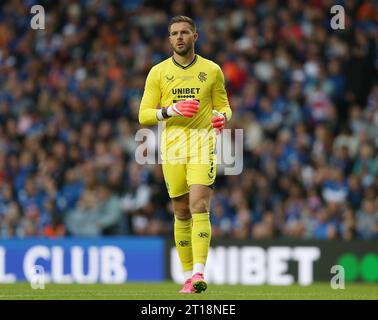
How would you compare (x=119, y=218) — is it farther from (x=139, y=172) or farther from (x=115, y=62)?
(x=115, y=62)

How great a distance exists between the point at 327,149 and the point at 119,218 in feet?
12.5

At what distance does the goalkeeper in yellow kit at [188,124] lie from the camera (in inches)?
441

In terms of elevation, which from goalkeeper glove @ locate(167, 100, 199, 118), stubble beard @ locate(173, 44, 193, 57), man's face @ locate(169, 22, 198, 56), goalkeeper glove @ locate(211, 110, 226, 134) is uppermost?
man's face @ locate(169, 22, 198, 56)

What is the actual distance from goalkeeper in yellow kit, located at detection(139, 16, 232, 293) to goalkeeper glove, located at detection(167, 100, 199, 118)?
24 millimetres

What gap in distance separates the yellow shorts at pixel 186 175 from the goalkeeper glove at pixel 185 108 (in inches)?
22.2

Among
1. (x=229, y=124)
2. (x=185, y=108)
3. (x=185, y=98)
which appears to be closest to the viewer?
(x=185, y=108)

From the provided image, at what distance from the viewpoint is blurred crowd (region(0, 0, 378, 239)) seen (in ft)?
64.0

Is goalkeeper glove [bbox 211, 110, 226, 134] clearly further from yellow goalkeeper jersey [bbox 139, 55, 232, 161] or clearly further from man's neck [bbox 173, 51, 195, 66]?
man's neck [bbox 173, 51, 195, 66]

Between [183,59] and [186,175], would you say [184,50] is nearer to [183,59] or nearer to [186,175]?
[183,59]

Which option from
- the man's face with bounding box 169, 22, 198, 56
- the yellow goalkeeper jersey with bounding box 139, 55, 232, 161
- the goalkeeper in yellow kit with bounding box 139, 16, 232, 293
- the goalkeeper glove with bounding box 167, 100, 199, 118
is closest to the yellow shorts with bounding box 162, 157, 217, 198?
the goalkeeper in yellow kit with bounding box 139, 16, 232, 293

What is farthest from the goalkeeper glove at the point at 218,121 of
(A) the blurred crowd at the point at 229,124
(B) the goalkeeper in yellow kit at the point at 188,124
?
(A) the blurred crowd at the point at 229,124

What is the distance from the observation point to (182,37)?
37.0 feet

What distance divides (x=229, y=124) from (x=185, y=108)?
9.64 meters

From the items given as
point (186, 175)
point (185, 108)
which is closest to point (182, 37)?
point (185, 108)
